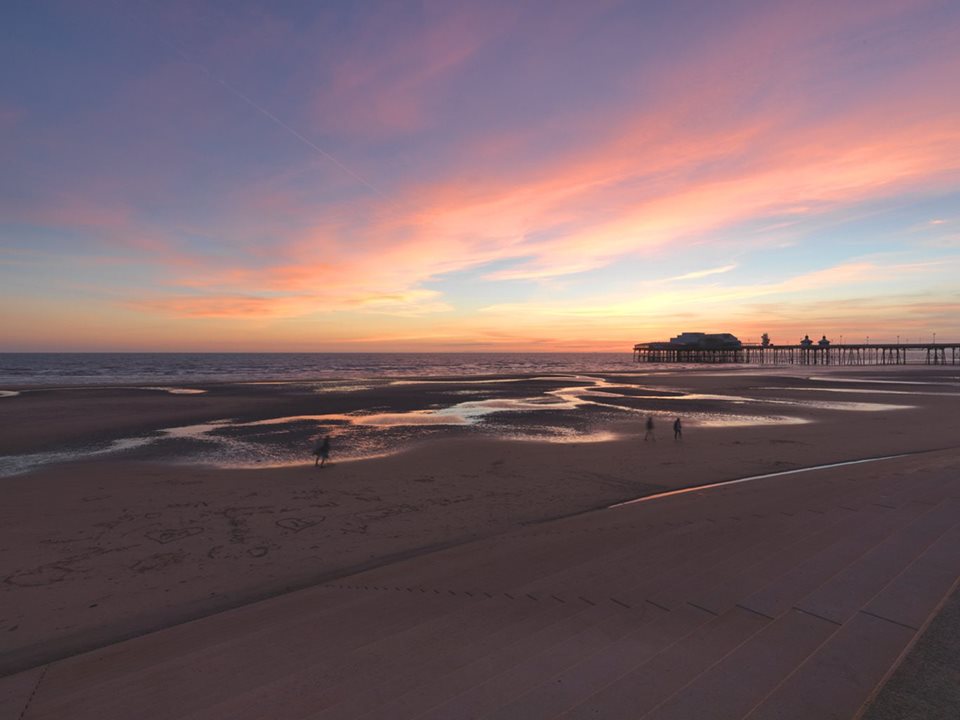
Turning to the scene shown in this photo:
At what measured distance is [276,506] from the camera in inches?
396

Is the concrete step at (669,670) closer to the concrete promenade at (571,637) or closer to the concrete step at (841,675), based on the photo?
the concrete promenade at (571,637)

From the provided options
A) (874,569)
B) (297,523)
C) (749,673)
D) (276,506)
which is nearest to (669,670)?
(749,673)

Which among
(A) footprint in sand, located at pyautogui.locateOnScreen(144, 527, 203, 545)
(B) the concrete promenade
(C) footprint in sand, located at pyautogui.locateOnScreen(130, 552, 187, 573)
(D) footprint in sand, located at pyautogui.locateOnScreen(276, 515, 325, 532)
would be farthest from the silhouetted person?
(B) the concrete promenade

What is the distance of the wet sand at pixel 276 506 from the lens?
6.19 metres

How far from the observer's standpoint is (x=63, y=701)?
392cm

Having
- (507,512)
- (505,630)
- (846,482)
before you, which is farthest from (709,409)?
(505,630)

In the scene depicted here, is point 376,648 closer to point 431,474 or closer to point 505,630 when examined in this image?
point 505,630

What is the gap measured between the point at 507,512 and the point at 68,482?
431 inches

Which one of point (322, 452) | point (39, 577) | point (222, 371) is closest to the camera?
point (39, 577)

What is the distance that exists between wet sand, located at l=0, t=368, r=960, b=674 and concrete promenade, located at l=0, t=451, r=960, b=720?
121 centimetres

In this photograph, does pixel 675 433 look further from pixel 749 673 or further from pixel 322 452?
pixel 749 673

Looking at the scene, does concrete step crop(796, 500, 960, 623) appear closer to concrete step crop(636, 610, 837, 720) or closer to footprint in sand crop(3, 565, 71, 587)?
concrete step crop(636, 610, 837, 720)

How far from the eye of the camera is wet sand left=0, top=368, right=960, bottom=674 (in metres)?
6.19

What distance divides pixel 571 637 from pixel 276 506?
24.8ft
